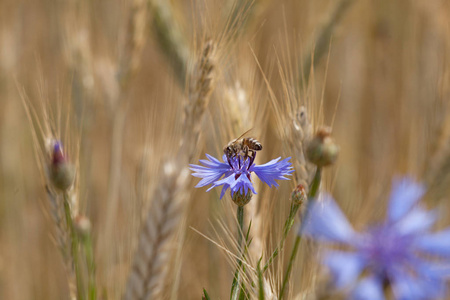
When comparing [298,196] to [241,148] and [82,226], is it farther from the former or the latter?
[82,226]

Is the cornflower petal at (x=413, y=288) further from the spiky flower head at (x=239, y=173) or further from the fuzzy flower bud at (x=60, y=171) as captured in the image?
the fuzzy flower bud at (x=60, y=171)

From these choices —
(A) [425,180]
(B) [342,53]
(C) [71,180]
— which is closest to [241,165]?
(C) [71,180]

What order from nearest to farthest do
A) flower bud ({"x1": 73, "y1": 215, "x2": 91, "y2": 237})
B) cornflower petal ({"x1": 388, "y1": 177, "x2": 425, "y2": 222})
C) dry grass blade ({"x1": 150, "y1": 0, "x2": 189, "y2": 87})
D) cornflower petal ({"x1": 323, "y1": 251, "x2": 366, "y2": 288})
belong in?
cornflower petal ({"x1": 323, "y1": 251, "x2": 366, "y2": 288}) → cornflower petal ({"x1": 388, "y1": 177, "x2": 425, "y2": 222}) → flower bud ({"x1": 73, "y1": 215, "x2": 91, "y2": 237}) → dry grass blade ({"x1": 150, "y1": 0, "x2": 189, "y2": 87})

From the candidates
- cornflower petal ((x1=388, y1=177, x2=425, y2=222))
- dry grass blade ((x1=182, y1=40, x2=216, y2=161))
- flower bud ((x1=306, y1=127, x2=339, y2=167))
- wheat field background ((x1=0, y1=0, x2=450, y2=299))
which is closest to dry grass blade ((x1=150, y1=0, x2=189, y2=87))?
wheat field background ((x1=0, y1=0, x2=450, y2=299))

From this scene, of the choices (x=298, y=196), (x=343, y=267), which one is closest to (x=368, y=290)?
(x=343, y=267)

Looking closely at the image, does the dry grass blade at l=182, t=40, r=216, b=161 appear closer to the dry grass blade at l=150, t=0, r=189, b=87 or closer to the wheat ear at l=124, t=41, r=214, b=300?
the wheat ear at l=124, t=41, r=214, b=300

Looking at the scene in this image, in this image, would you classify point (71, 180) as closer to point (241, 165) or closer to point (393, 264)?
point (241, 165)
